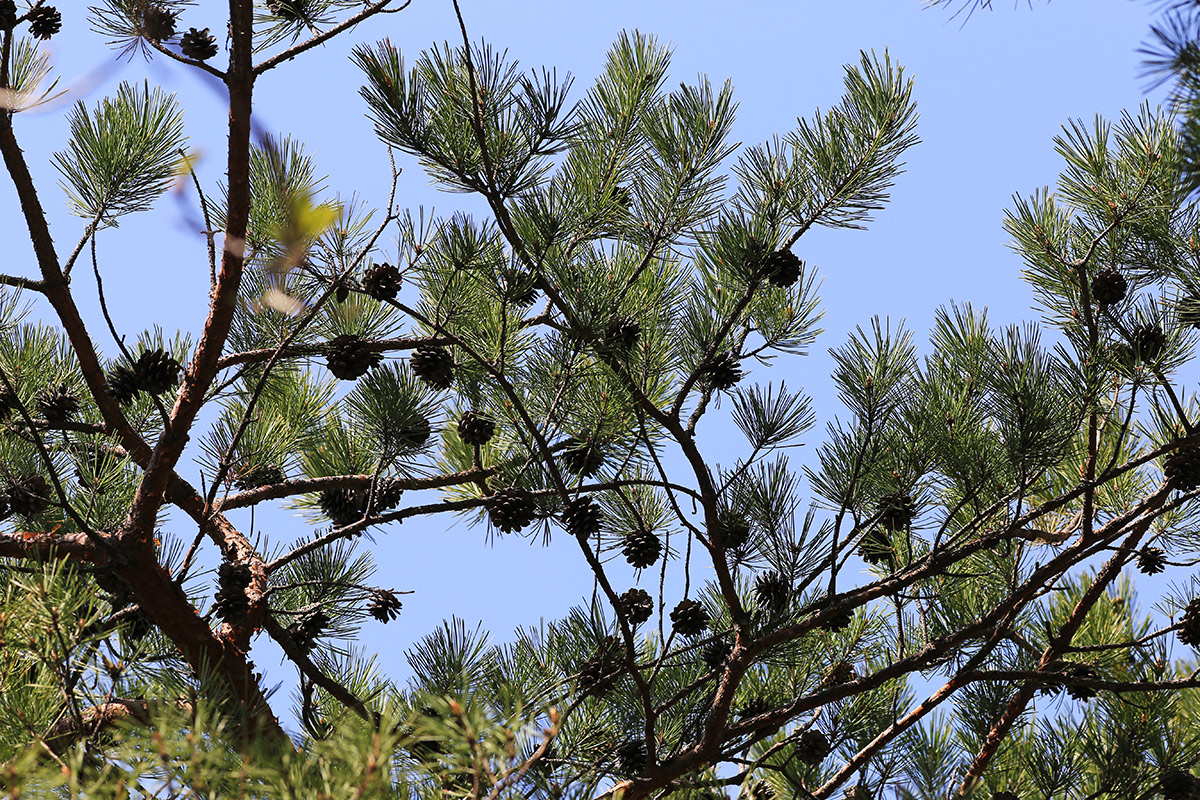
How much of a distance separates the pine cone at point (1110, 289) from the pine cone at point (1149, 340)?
0.05 m

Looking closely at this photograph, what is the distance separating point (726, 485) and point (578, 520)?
194mm

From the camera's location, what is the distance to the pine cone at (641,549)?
160 centimetres

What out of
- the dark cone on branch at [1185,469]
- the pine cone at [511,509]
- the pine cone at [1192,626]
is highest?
the pine cone at [511,509]

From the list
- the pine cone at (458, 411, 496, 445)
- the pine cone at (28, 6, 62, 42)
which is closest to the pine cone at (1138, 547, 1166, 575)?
the pine cone at (458, 411, 496, 445)

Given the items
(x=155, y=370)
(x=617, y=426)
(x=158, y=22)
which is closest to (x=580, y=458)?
(x=617, y=426)

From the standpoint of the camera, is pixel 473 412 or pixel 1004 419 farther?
pixel 473 412

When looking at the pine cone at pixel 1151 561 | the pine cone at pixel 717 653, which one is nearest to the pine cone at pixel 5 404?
the pine cone at pixel 717 653

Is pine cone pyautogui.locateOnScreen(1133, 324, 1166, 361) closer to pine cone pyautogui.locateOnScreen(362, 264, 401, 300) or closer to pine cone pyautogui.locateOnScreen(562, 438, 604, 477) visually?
pine cone pyautogui.locateOnScreen(562, 438, 604, 477)

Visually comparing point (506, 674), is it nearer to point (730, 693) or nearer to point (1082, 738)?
point (730, 693)

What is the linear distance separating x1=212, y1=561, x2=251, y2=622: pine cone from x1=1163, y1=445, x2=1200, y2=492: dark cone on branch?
123cm

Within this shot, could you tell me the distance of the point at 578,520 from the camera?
53.3 inches

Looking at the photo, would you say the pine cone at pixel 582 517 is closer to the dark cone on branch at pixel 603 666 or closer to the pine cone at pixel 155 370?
the dark cone on branch at pixel 603 666

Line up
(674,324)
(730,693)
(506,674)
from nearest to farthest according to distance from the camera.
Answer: (730,693) < (674,324) < (506,674)

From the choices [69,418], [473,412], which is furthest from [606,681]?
[69,418]
